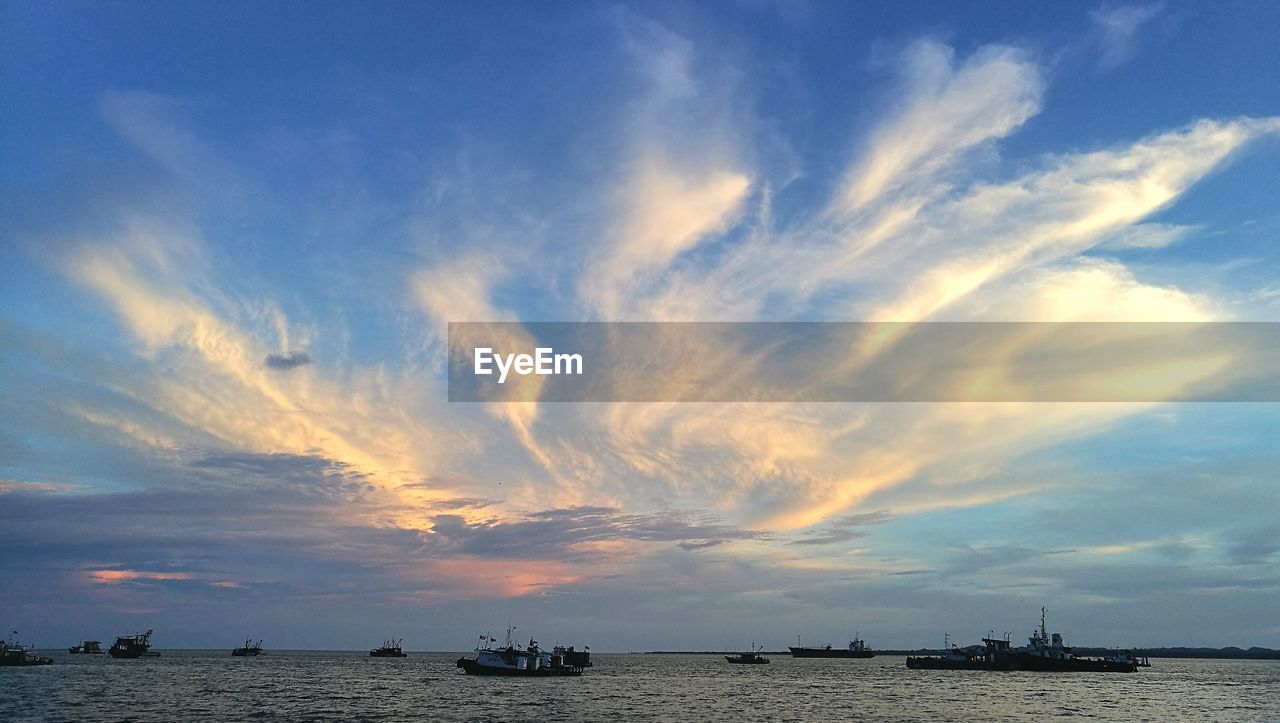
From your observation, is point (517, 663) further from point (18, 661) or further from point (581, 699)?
point (18, 661)

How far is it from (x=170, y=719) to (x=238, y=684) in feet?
215

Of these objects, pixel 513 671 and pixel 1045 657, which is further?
pixel 1045 657

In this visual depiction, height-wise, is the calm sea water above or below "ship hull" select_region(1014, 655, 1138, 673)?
above

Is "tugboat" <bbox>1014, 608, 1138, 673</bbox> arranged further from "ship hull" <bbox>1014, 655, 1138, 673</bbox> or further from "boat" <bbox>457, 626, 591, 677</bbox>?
"boat" <bbox>457, 626, 591, 677</bbox>

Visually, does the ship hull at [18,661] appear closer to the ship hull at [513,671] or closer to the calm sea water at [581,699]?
the calm sea water at [581,699]

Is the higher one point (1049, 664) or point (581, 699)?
point (581, 699)

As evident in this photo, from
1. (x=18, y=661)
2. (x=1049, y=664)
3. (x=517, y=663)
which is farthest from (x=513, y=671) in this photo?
(x=1049, y=664)

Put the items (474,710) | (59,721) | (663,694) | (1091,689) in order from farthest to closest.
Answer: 1. (1091,689)
2. (663,694)
3. (474,710)
4. (59,721)

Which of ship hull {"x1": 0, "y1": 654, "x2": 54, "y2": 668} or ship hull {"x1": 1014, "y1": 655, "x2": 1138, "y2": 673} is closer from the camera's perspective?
ship hull {"x1": 0, "y1": 654, "x2": 54, "y2": 668}

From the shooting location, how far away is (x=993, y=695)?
12381 cm

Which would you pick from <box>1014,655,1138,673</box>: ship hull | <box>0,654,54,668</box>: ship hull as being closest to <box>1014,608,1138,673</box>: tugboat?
<box>1014,655,1138,673</box>: ship hull

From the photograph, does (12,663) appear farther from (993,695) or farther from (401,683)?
(993,695)

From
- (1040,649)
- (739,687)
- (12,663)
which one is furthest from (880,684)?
(12,663)

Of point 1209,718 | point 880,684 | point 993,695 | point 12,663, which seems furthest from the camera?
point 12,663
